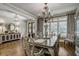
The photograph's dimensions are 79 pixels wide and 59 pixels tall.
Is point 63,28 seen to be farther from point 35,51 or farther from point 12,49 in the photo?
point 12,49

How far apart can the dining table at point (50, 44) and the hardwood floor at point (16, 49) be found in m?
0.12

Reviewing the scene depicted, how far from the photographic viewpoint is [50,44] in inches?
76.5

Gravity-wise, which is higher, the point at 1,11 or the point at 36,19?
the point at 1,11

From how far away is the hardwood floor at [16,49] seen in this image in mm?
1983

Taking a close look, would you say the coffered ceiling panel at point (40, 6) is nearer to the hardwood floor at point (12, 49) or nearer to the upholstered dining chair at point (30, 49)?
the upholstered dining chair at point (30, 49)

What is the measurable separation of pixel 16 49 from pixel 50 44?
0.75 m

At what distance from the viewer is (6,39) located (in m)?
2.02

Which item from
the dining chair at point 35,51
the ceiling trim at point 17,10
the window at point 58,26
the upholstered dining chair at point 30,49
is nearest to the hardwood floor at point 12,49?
the upholstered dining chair at point 30,49

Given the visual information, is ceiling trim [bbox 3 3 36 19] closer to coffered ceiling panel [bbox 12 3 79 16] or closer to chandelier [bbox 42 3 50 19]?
coffered ceiling panel [bbox 12 3 79 16]

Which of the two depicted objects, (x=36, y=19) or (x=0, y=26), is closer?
(x=0, y=26)

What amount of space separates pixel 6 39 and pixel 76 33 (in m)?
1.54

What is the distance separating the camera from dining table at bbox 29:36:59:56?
6.31 ft

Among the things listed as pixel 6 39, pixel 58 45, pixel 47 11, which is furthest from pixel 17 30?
pixel 58 45

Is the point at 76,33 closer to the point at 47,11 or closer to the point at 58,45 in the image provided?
the point at 58,45
